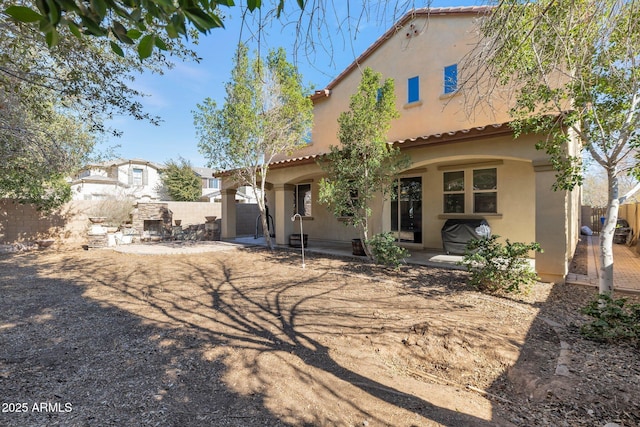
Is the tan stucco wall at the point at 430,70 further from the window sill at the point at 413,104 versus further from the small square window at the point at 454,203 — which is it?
the small square window at the point at 454,203

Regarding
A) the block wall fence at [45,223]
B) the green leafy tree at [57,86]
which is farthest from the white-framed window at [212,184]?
the green leafy tree at [57,86]

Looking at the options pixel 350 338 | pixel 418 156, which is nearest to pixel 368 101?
pixel 418 156

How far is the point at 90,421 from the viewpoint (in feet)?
7.38

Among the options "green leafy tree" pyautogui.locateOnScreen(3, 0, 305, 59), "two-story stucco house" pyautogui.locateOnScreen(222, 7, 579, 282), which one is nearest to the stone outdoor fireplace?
"two-story stucco house" pyautogui.locateOnScreen(222, 7, 579, 282)

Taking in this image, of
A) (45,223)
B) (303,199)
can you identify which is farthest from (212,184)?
(303,199)

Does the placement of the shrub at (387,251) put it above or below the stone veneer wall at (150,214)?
below

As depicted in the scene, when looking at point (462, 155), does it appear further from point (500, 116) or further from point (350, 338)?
point (350, 338)

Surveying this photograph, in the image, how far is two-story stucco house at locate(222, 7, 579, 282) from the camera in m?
6.22

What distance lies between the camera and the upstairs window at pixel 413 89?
34.2ft

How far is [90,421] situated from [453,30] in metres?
11.8

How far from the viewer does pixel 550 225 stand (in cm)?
600

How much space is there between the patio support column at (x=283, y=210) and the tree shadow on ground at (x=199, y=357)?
5.46 metres

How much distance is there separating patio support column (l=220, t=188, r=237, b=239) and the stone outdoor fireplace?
2.79 metres

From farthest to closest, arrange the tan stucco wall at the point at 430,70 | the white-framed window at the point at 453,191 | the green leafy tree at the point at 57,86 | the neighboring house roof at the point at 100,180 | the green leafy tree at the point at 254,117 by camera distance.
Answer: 1. the neighboring house roof at the point at 100,180
2. the green leafy tree at the point at 254,117
3. the white-framed window at the point at 453,191
4. the tan stucco wall at the point at 430,70
5. the green leafy tree at the point at 57,86
